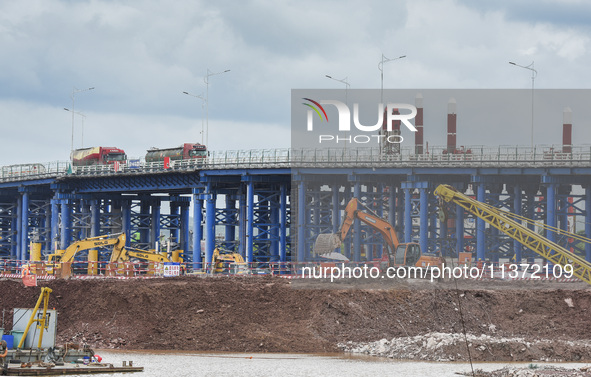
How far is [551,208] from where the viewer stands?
77250 millimetres

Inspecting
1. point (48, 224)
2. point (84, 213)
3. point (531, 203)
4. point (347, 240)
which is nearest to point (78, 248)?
point (347, 240)

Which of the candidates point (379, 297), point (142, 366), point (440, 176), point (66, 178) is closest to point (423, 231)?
point (440, 176)

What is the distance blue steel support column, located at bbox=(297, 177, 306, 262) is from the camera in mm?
90438

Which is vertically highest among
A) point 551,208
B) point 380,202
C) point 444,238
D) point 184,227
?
point 380,202

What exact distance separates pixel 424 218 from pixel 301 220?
47.1ft

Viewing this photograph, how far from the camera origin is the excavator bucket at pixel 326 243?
273ft

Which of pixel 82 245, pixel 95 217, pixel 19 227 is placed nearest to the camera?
pixel 82 245

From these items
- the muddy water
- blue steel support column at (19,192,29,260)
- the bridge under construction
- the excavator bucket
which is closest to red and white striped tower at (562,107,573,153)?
the bridge under construction

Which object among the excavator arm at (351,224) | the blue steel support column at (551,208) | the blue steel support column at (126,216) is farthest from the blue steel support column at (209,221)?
the blue steel support column at (551,208)

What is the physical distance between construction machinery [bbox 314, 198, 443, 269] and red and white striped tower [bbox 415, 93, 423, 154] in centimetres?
1002

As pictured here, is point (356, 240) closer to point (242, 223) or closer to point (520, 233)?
point (520, 233)

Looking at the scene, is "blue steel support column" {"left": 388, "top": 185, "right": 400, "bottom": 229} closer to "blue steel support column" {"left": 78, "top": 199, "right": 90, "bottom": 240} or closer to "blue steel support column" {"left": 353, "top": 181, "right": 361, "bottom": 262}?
"blue steel support column" {"left": 353, "top": 181, "right": 361, "bottom": 262}

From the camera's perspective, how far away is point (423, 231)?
81000mm

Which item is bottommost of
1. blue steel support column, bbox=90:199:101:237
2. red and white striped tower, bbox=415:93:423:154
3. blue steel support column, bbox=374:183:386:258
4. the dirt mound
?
the dirt mound
